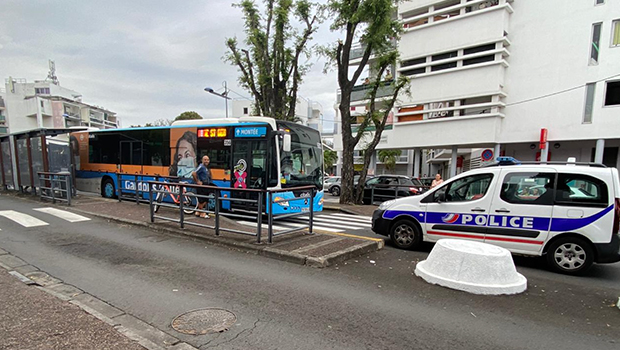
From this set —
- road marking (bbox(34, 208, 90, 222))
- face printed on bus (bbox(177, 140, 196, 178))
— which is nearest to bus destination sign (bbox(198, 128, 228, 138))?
face printed on bus (bbox(177, 140, 196, 178))

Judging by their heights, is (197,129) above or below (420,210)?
above

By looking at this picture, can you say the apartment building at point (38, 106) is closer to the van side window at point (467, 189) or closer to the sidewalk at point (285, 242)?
the sidewalk at point (285, 242)

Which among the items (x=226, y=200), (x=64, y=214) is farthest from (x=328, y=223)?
(x=64, y=214)

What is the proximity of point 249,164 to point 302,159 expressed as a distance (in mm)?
1689

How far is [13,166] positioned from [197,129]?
9945 millimetres

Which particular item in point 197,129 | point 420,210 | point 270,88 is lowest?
point 420,210

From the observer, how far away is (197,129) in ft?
35.2

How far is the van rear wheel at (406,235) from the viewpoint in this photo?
6746 millimetres

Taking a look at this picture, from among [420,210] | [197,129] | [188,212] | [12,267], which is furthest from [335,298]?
[197,129]

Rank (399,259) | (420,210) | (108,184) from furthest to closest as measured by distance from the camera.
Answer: (108,184), (420,210), (399,259)

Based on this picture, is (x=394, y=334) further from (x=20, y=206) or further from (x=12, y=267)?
(x=20, y=206)

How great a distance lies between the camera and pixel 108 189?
1367 cm

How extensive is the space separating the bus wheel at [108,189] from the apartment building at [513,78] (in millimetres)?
19271

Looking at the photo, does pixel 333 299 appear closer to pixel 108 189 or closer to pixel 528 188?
pixel 528 188
